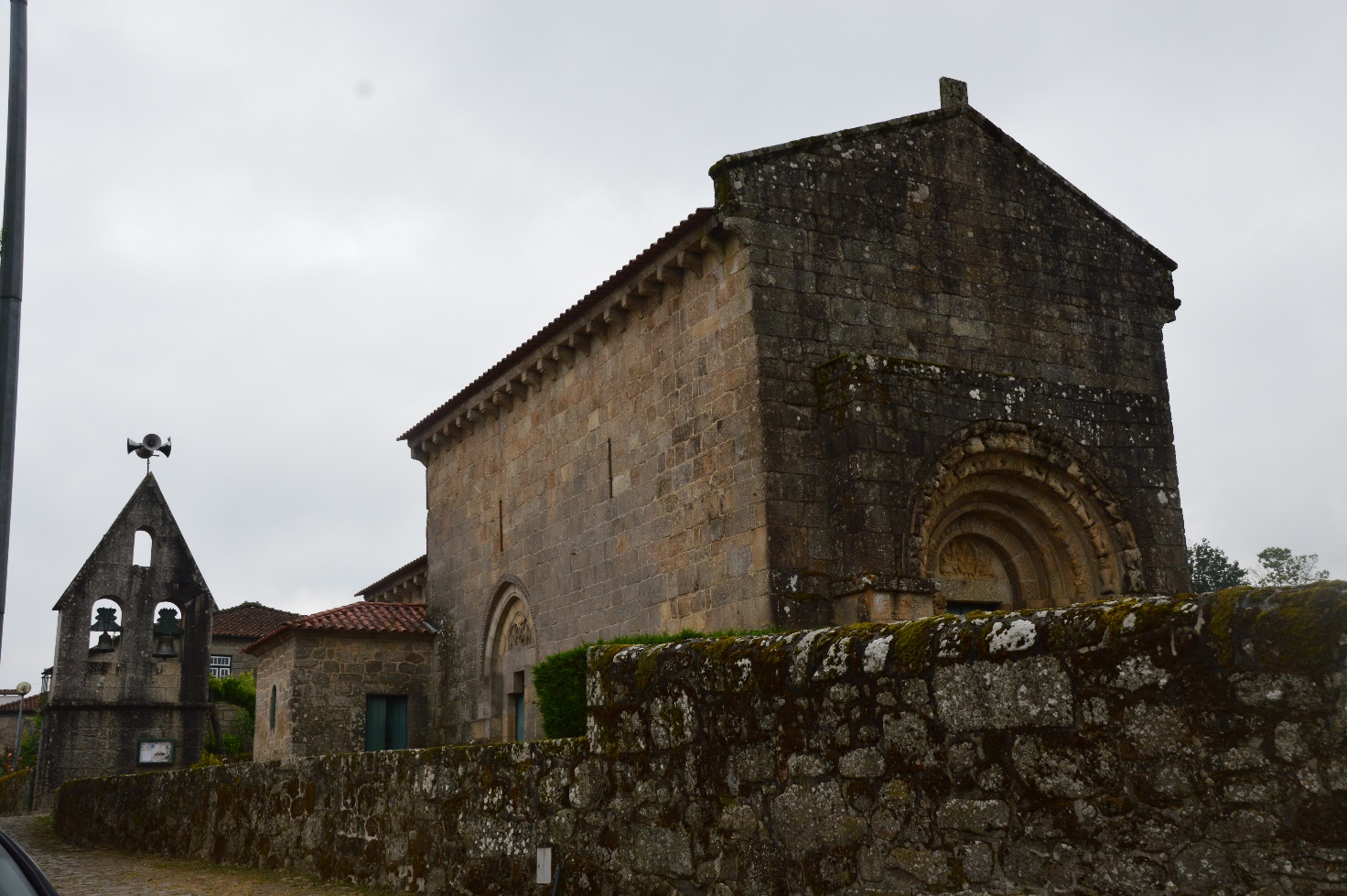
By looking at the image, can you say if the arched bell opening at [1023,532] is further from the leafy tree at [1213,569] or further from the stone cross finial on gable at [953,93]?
the leafy tree at [1213,569]

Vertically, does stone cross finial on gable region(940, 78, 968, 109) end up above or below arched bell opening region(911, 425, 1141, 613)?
above

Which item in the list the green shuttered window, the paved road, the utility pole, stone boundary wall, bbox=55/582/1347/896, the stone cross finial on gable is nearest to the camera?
stone boundary wall, bbox=55/582/1347/896

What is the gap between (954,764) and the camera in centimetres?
409

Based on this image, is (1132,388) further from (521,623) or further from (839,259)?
(521,623)

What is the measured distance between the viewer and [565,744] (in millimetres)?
6102

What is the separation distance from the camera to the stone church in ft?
38.8

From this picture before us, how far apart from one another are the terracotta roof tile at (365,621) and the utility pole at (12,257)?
11767 millimetres

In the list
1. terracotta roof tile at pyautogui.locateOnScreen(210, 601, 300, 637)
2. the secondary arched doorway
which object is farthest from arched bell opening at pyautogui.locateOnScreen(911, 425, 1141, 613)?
terracotta roof tile at pyautogui.locateOnScreen(210, 601, 300, 637)

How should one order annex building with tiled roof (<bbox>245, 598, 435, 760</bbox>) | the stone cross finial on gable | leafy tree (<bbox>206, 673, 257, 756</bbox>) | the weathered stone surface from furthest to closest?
leafy tree (<bbox>206, 673, 257, 756</bbox>), annex building with tiled roof (<bbox>245, 598, 435, 760</bbox>), the stone cross finial on gable, the weathered stone surface

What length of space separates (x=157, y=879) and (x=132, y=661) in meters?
11.5

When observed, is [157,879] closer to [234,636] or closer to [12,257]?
[12,257]

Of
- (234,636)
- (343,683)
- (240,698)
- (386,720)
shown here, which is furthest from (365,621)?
(234,636)

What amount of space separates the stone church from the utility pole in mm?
6880

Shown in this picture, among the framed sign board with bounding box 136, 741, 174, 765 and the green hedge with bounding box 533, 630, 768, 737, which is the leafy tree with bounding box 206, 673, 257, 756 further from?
the green hedge with bounding box 533, 630, 768, 737
